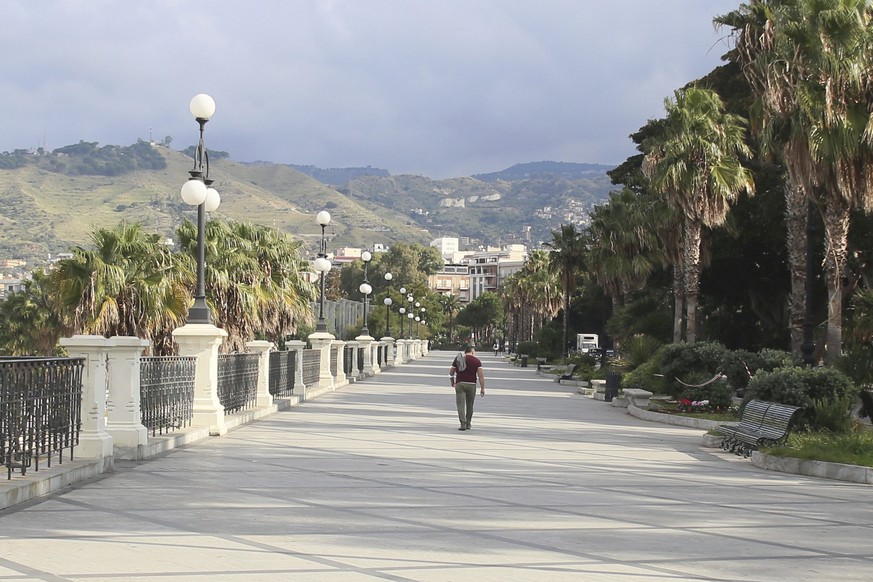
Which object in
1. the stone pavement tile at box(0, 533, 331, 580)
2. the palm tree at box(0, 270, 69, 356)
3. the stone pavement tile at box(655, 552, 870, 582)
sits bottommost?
the stone pavement tile at box(655, 552, 870, 582)

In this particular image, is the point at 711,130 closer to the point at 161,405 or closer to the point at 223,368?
Answer: the point at 223,368

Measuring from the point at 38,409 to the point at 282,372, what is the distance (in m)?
17.6

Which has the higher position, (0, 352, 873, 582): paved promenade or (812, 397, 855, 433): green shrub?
(812, 397, 855, 433): green shrub

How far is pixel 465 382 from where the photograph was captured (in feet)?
72.0

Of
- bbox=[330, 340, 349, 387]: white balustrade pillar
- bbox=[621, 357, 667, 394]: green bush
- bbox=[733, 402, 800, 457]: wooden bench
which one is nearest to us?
bbox=[733, 402, 800, 457]: wooden bench

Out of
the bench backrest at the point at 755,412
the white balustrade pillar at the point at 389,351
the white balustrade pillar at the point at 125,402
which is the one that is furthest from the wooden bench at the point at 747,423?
the white balustrade pillar at the point at 389,351

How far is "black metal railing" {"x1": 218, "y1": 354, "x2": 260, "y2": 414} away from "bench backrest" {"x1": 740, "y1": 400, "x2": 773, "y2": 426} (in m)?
9.12

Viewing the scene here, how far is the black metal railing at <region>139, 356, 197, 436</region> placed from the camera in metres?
16.1

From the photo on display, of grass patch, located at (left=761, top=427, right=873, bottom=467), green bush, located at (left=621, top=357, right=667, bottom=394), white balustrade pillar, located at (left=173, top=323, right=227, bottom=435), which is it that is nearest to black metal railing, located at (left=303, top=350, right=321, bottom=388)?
green bush, located at (left=621, top=357, right=667, bottom=394)

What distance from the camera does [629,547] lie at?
912cm

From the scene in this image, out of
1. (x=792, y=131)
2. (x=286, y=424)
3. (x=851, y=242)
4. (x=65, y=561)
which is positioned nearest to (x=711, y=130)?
(x=851, y=242)

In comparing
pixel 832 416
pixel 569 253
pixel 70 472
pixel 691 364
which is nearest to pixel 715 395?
pixel 691 364

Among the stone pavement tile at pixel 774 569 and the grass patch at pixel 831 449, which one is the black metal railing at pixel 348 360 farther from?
the stone pavement tile at pixel 774 569

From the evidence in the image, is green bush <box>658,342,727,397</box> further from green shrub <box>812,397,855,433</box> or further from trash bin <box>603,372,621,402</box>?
green shrub <box>812,397,855,433</box>
